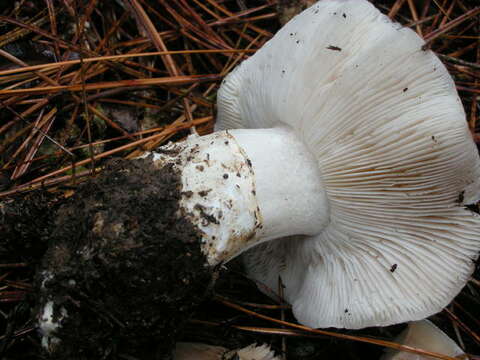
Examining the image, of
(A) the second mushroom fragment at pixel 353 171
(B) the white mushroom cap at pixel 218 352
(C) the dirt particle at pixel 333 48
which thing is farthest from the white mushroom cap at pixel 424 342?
(C) the dirt particle at pixel 333 48

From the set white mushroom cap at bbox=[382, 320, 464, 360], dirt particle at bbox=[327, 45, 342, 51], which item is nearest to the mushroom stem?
dirt particle at bbox=[327, 45, 342, 51]

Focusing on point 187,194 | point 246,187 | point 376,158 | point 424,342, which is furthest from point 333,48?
point 424,342

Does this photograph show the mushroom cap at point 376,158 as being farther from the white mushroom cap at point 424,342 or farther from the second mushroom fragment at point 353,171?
the white mushroom cap at point 424,342

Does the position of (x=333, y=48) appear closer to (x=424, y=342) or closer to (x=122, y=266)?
(x=122, y=266)

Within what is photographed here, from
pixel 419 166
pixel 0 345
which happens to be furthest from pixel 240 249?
pixel 0 345

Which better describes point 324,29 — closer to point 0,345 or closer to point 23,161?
point 23,161

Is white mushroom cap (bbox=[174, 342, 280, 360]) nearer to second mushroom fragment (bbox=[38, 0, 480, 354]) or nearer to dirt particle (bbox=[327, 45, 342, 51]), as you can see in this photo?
second mushroom fragment (bbox=[38, 0, 480, 354])
